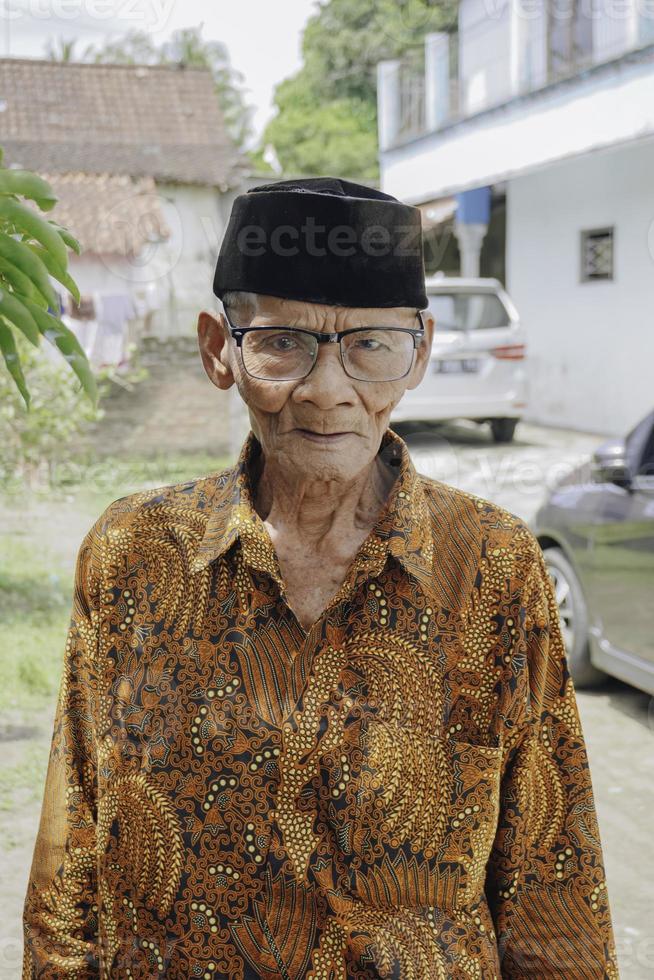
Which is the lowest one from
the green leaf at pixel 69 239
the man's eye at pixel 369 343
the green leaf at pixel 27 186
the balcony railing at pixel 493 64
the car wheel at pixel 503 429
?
the car wheel at pixel 503 429

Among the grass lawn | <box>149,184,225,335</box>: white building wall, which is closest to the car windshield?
the grass lawn

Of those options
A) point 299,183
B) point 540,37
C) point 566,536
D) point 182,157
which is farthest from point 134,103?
point 299,183

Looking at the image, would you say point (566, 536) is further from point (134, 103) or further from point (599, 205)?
point (134, 103)

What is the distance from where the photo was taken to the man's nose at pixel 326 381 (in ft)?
4.36

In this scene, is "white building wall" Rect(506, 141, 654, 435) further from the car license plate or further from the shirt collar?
the shirt collar

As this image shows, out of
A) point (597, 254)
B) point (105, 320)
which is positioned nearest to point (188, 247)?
point (105, 320)

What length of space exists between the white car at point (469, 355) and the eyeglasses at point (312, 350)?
9.50 m

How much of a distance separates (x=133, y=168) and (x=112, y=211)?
147 centimetres

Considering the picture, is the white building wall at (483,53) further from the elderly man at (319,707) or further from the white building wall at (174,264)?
the elderly man at (319,707)

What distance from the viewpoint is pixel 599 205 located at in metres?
12.4

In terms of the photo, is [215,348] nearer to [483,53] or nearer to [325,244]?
[325,244]

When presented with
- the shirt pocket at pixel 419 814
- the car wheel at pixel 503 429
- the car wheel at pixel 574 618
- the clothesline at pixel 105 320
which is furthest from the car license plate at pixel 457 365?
the shirt pocket at pixel 419 814

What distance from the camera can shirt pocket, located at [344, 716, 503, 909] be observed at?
1260 millimetres

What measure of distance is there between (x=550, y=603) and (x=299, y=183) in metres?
0.61
